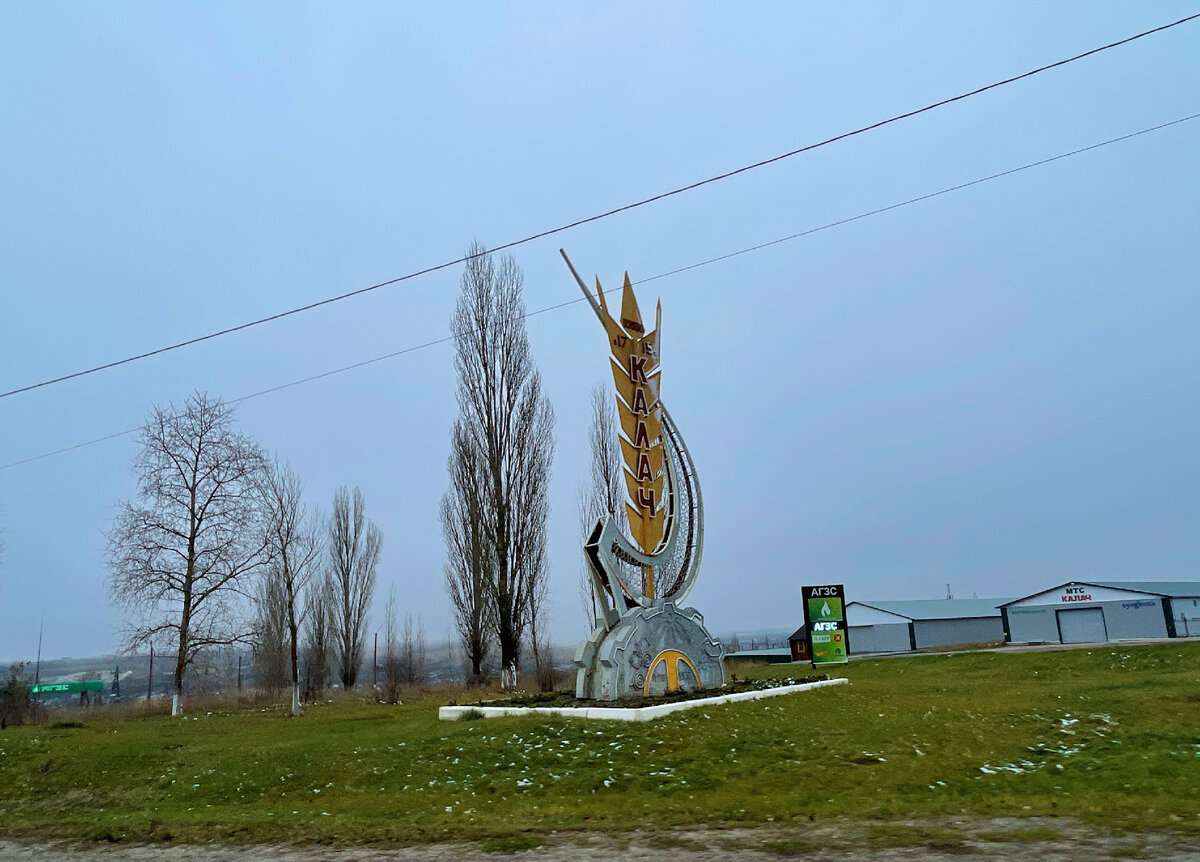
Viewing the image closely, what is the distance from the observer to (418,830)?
27.3 feet

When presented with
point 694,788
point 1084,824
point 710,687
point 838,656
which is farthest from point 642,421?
point 838,656

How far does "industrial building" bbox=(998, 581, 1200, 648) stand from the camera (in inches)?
1393

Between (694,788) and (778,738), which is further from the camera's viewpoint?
(778,738)

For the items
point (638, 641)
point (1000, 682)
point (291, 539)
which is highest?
point (291, 539)

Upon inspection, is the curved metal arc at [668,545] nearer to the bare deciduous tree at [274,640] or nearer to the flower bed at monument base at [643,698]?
the flower bed at monument base at [643,698]

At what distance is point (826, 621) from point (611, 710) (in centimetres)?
1764

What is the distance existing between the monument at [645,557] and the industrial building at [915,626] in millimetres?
28857

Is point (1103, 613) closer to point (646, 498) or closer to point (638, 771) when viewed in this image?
point (646, 498)

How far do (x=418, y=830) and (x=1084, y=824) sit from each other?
5.68 meters

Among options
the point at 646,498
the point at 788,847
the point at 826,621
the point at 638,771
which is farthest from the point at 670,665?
the point at 826,621

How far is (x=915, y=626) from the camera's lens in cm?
4322

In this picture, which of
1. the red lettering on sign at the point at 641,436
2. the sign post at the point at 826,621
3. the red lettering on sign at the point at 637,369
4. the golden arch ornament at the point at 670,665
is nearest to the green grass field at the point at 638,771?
the golden arch ornament at the point at 670,665

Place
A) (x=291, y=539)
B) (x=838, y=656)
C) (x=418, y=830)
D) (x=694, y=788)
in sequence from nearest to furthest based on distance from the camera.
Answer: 1. (x=418, y=830)
2. (x=694, y=788)
3. (x=291, y=539)
4. (x=838, y=656)

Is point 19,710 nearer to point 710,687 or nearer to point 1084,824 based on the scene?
point 710,687
